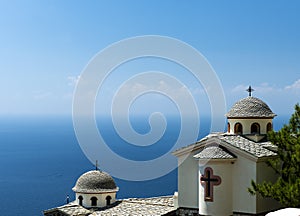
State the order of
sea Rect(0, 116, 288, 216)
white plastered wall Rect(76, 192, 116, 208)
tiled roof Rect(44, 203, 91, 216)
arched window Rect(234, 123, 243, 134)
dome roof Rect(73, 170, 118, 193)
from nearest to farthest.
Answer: arched window Rect(234, 123, 243, 134) < tiled roof Rect(44, 203, 91, 216) < white plastered wall Rect(76, 192, 116, 208) < dome roof Rect(73, 170, 118, 193) < sea Rect(0, 116, 288, 216)

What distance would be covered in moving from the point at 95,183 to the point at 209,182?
808cm

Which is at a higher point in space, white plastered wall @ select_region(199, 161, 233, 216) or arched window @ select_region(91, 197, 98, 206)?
white plastered wall @ select_region(199, 161, 233, 216)

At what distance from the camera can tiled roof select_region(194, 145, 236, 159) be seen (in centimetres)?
1973

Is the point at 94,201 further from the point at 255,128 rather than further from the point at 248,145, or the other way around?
the point at 255,128

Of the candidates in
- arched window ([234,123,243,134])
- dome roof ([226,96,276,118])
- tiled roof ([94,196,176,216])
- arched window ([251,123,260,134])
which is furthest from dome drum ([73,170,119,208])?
arched window ([251,123,260,134])

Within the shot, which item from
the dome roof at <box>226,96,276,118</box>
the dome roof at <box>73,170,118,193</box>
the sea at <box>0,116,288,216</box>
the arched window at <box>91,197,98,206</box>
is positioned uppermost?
the dome roof at <box>226,96,276,118</box>

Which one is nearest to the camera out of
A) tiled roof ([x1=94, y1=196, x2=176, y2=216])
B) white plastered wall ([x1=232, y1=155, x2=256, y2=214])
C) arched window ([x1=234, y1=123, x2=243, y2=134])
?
white plastered wall ([x1=232, y1=155, x2=256, y2=214])

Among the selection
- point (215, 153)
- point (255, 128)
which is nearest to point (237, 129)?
point (255, 128)

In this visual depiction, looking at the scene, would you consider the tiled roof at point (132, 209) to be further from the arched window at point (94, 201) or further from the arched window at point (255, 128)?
the arched window at point (255, 128)

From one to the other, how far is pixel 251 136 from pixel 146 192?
152ft

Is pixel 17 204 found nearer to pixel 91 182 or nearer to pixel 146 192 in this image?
pixel 146 192

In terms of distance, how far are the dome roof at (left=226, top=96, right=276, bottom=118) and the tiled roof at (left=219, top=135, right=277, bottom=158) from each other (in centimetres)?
126

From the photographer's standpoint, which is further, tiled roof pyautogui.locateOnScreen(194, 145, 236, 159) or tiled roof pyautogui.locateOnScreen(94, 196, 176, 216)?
tiled roof pyautogui.locateOnScreen(94, 196, 176, 216)

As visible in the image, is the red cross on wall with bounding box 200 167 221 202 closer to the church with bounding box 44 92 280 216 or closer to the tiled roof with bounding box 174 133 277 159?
the church with bounding box 44 92 280 216
